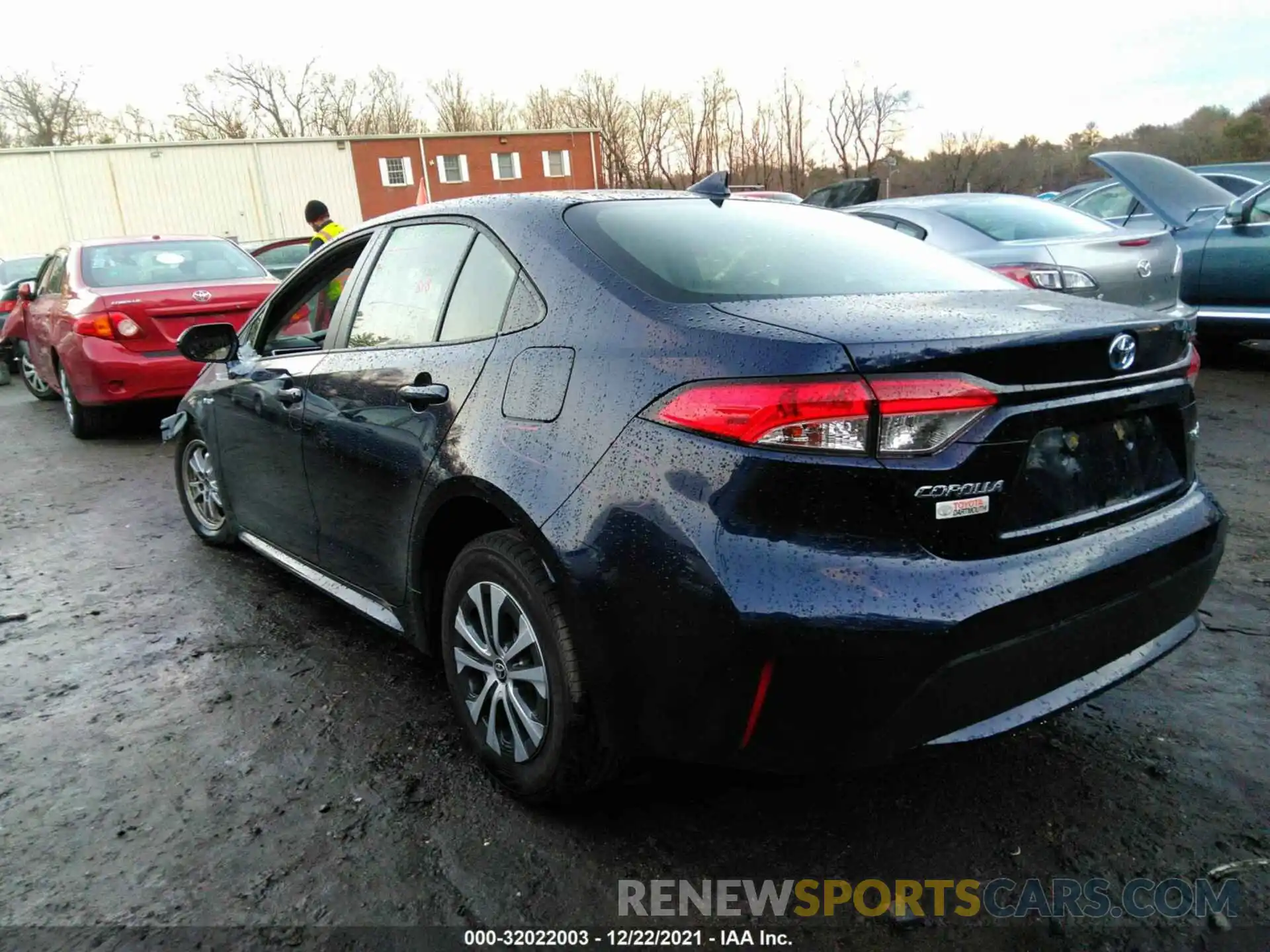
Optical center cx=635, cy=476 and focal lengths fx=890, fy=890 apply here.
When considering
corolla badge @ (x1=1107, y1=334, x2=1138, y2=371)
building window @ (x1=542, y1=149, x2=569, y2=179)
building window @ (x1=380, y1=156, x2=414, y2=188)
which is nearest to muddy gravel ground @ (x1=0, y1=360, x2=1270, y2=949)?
corolla badge @ (x1=1107, y1=334, x2=1138, y2=371)

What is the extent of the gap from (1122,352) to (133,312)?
691 cm

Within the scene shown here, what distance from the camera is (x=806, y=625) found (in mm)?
1739

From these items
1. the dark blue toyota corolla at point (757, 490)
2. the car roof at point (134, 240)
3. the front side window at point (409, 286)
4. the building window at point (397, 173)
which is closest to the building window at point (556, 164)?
the building window at point (397, 173)

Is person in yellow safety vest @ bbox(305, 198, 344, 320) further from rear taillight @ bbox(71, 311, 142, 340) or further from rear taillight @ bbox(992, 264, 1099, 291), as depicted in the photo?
rear taillight @ bbox(992, 264, 1099, 291)

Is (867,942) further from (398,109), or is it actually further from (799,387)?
(398,109)

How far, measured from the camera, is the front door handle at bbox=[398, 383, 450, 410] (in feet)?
8.22

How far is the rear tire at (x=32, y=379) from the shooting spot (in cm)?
976

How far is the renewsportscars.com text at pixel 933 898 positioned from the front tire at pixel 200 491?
312 cm

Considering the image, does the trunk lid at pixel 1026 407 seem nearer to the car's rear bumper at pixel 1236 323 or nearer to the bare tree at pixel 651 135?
the car's rear bumper at pixel 1236 323

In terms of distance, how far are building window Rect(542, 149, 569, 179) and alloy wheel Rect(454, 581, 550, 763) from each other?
45.6 meters

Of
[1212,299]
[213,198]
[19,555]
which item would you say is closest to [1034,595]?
[19,555]

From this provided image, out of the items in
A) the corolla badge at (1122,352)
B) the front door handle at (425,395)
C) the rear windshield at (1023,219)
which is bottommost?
the front door handle at (425,395)

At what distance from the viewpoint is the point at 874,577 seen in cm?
175

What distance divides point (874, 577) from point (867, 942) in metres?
0.82
